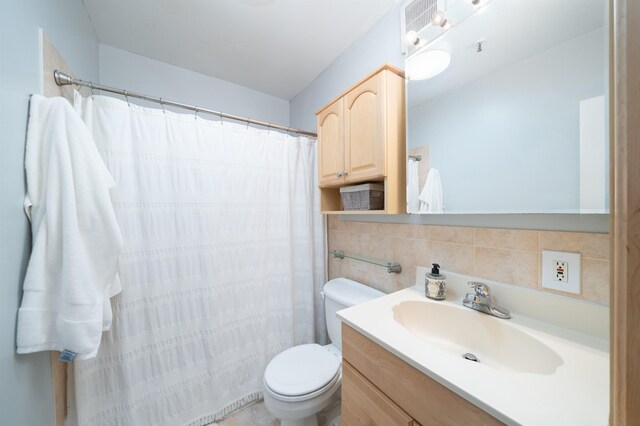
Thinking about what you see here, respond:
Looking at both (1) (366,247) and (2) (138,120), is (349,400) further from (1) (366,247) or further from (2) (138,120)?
(2) (138,120)

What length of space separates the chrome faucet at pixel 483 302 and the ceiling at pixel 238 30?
1497 millimetres

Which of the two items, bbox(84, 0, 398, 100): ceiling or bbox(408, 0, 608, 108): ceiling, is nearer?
bbox(408, 0, 608, 108): ceiling

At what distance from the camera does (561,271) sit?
75 centimetres

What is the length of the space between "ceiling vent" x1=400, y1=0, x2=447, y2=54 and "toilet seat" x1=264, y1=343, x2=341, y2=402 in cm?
172

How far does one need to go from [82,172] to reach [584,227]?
5.71 feet

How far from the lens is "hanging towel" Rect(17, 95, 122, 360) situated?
740 millimetres

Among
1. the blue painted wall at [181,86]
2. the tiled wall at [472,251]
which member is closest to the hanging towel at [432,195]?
the tiled wall at [472,251]

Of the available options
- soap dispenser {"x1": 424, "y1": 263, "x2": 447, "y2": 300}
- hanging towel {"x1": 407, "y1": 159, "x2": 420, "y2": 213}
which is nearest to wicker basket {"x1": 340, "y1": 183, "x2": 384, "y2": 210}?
hanging towel {"x1": 407, "y1": 159, "x2": 420, "y2": 213}

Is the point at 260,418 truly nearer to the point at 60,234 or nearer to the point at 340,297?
the point at 340,297

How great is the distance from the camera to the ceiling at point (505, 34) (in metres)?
0.70

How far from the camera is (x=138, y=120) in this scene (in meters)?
1.16

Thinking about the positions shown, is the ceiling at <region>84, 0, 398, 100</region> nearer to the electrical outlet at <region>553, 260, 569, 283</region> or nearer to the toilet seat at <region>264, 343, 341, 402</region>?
the electrical outlet at <region>553, 260, 569, 283</region>

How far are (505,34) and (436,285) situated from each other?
1.01 metres

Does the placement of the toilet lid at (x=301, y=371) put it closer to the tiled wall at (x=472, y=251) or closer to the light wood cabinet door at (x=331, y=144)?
the tiled wall at (x=472, y=251)
